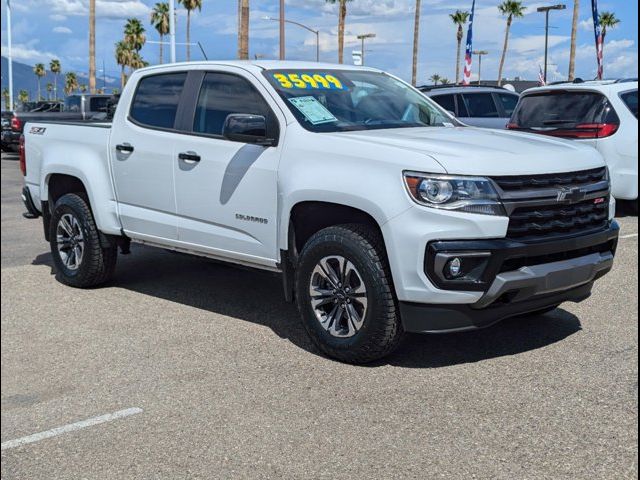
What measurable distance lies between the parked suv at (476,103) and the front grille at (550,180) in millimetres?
9590

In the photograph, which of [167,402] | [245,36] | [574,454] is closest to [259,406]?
[167,402]

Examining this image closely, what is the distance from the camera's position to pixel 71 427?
3779 millimetres

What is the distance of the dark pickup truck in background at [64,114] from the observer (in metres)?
22.1

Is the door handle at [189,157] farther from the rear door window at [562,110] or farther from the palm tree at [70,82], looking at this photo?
the palm tree at [70,82]

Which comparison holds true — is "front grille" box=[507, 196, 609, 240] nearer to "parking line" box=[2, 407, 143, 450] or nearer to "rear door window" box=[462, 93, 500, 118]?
"parking line" box=[2, 407, 143, 450]

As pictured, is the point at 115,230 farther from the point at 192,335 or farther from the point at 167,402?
the point at 167,402

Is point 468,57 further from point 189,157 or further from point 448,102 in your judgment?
point 189,157

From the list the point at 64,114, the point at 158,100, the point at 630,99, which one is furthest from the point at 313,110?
the point at 64,114

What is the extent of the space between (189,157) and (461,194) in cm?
213

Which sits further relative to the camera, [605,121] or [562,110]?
[562,110]

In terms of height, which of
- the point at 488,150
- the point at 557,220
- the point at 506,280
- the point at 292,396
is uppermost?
the point at 488,150

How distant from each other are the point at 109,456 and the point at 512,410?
1963mm

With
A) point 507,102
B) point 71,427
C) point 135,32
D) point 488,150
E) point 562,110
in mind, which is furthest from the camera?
point 135,32

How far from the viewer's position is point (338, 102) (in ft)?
18.2
